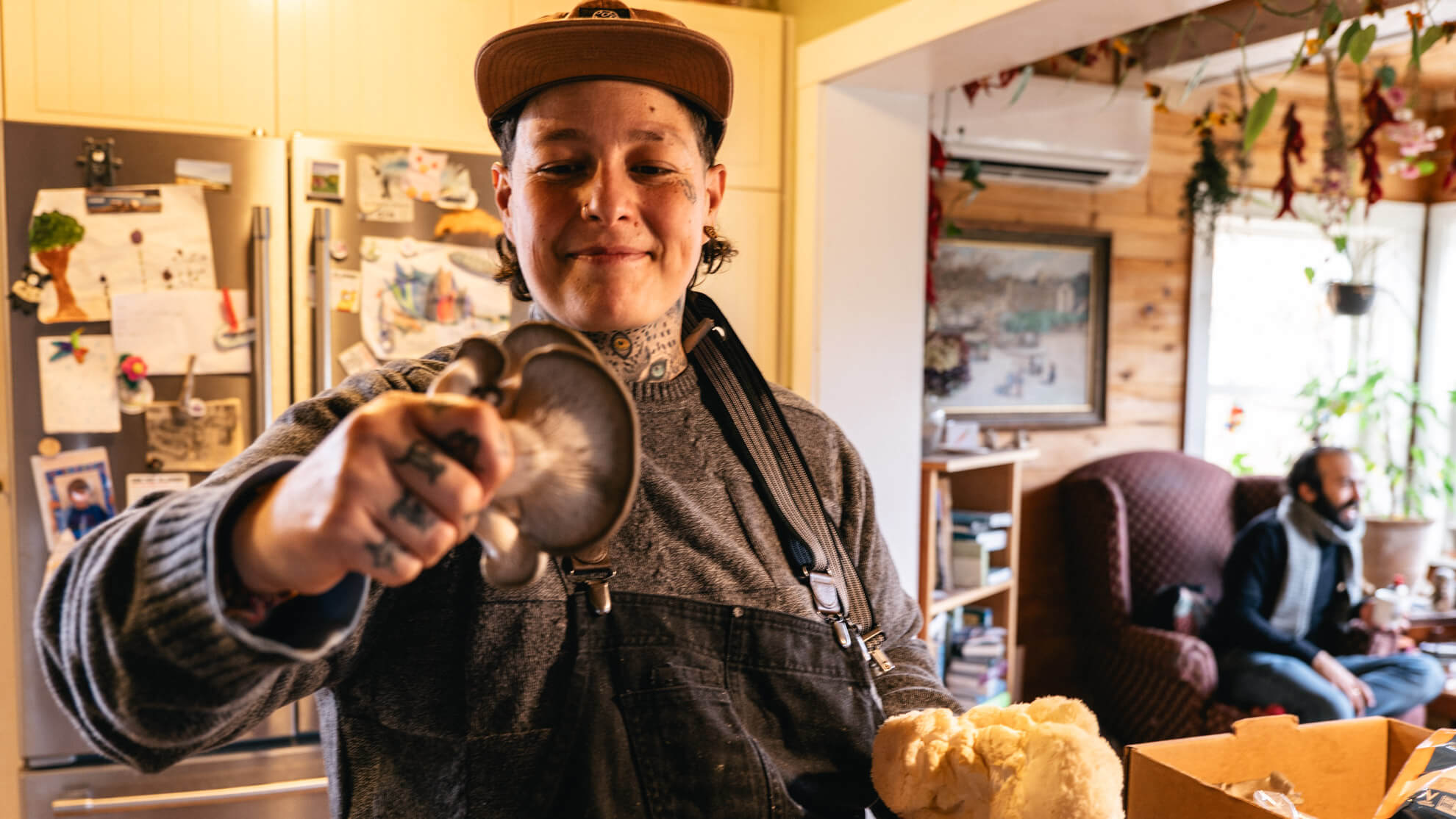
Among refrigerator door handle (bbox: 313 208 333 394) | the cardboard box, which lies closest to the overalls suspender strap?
the cardboard box

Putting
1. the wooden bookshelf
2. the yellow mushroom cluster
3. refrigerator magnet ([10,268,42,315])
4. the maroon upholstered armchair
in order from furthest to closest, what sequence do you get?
the maroon upholstered armchair, the wooden bookshelf, refrigerator magnet ([10,268,42,315]), the yellow mushroom cluster

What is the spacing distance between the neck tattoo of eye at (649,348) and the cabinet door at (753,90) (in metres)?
1.50

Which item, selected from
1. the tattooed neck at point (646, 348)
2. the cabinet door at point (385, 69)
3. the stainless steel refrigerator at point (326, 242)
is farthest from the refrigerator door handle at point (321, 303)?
the tattooed neck at point (646, 348)

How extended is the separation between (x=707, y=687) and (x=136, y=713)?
45 centimetres

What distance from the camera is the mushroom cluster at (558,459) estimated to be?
49 cm

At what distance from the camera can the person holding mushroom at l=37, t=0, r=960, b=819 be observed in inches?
21.2

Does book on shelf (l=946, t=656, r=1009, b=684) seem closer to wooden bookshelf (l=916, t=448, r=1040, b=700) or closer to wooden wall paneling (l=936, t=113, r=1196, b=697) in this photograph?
wooden bookshelf (l=916, t=448, r=1040, b=700)

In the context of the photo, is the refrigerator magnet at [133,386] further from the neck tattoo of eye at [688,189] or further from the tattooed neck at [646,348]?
the neck tattoo of eye at [688,189]

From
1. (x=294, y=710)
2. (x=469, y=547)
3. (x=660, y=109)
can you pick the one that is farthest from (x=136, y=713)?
(x=294, y=710)

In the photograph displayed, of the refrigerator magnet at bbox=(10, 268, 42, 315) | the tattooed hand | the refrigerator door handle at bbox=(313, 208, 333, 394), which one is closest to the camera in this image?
the tattooed hand

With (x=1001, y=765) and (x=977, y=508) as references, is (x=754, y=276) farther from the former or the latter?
(x=1001, y=765)

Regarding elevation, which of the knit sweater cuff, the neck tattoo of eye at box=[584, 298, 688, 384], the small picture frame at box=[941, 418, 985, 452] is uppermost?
the neck tattoo of eye at box=[584, 298, 688, 384]

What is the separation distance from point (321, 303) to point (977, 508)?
6.93ft

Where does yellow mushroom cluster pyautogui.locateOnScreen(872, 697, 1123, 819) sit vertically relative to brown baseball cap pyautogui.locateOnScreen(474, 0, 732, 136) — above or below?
below
